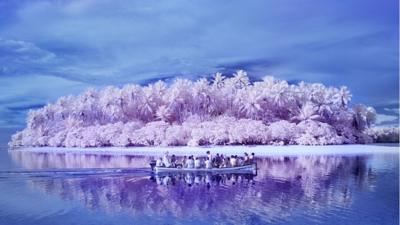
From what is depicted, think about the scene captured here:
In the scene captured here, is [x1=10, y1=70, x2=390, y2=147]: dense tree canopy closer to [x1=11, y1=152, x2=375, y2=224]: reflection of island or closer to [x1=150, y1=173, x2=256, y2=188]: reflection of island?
[x1=11, y1=152, x2=375, y2=224]: reflection of island

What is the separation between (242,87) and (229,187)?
4513 millimetres

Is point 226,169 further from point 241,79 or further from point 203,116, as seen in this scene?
point 203,116

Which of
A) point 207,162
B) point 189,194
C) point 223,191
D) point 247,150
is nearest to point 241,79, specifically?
point 207,162

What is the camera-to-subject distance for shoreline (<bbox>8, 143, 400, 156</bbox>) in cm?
1378

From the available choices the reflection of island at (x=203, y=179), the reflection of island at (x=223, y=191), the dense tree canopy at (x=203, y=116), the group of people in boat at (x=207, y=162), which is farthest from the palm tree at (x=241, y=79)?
the reflection of island at (x=203, y=179)

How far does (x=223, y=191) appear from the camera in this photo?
9070 millimetres

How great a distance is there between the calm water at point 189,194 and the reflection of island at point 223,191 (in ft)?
0.05

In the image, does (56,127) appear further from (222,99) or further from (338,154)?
(338,154)

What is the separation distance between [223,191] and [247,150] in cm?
566

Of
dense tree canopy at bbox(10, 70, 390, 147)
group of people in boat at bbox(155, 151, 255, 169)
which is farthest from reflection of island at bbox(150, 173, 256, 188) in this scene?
dense tree canopy at bbox(10, 70, 390, 147)

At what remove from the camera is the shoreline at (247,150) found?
45.2ft

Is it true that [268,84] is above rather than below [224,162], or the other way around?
above

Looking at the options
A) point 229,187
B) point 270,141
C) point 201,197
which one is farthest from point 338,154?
point 201,197

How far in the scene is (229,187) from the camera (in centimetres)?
955
